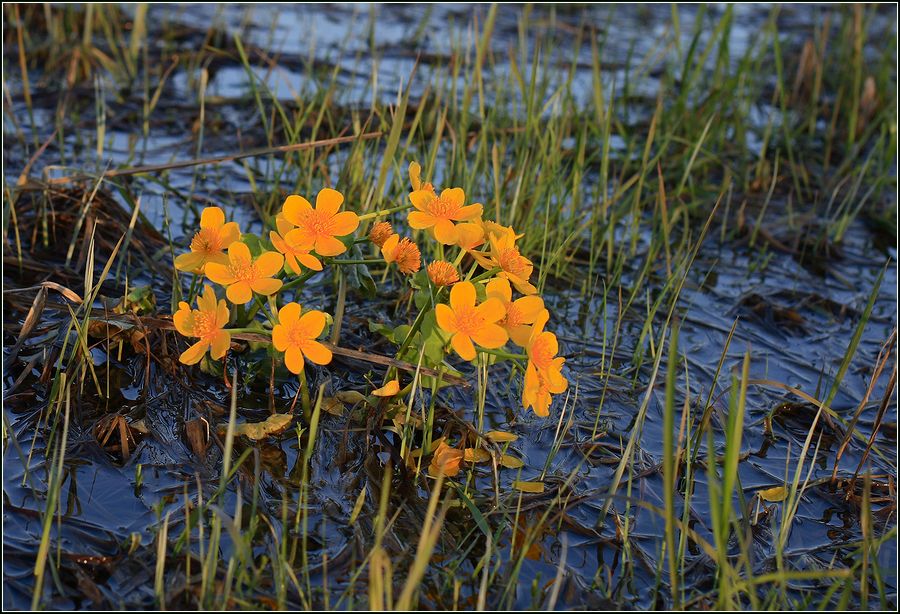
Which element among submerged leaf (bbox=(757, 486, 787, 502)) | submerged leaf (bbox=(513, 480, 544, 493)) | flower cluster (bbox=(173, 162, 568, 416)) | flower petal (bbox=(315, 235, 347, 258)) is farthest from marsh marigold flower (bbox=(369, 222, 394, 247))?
submerged leaf (bbox=(757, 486, 787, 502))

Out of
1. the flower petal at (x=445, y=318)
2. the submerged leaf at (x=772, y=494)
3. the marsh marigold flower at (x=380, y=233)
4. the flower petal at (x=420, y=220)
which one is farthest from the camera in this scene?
the submerged leaf at (x=772, y=494)

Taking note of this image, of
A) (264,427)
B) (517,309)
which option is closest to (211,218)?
(264,427)

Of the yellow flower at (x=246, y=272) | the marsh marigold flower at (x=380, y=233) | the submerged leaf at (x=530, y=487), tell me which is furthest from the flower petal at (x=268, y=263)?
the submerged leaf at (x=530, y=487)

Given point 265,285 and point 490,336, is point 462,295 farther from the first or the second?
point 265,285

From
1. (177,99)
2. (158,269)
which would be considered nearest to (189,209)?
(158,269)

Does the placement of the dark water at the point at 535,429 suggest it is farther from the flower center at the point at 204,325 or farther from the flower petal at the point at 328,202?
the flower petal at the point at 328,202

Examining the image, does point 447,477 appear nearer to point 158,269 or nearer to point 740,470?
point 740,470
